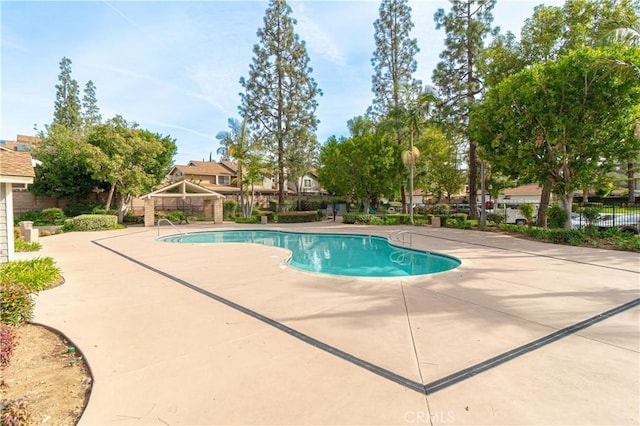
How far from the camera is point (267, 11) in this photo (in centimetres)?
2478

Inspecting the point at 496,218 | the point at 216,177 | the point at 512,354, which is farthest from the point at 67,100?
the point at 512,354

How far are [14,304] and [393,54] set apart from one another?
2667 cm

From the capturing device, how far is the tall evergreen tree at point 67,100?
3675 cm

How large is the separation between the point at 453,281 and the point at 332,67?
16.2m

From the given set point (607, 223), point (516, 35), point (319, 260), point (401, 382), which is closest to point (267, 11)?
point (516, 35)

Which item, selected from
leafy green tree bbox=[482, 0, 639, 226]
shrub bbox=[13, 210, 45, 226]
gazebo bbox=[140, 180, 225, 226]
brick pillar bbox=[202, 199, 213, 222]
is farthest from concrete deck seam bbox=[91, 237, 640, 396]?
shrub bbox=[13, 210, 45, 226]

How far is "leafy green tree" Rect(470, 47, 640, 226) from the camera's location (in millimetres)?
11383

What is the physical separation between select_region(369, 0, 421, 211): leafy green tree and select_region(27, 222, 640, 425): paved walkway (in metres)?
20.2

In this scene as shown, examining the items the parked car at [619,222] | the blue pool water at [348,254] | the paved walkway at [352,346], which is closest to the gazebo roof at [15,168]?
the paved walkway at [352,346]

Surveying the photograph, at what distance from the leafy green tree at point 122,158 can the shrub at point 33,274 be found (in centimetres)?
1602

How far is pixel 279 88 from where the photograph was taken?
25516 mm

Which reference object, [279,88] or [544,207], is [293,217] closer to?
[279,88]

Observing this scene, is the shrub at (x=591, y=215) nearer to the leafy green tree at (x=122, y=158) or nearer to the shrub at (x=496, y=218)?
the shrub at (x=496, y=218)

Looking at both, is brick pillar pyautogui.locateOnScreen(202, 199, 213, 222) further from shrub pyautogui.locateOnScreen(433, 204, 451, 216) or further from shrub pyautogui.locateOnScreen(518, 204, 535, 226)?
shrub pyautogui.locateOnScreen(518, 204, 535, 226)
